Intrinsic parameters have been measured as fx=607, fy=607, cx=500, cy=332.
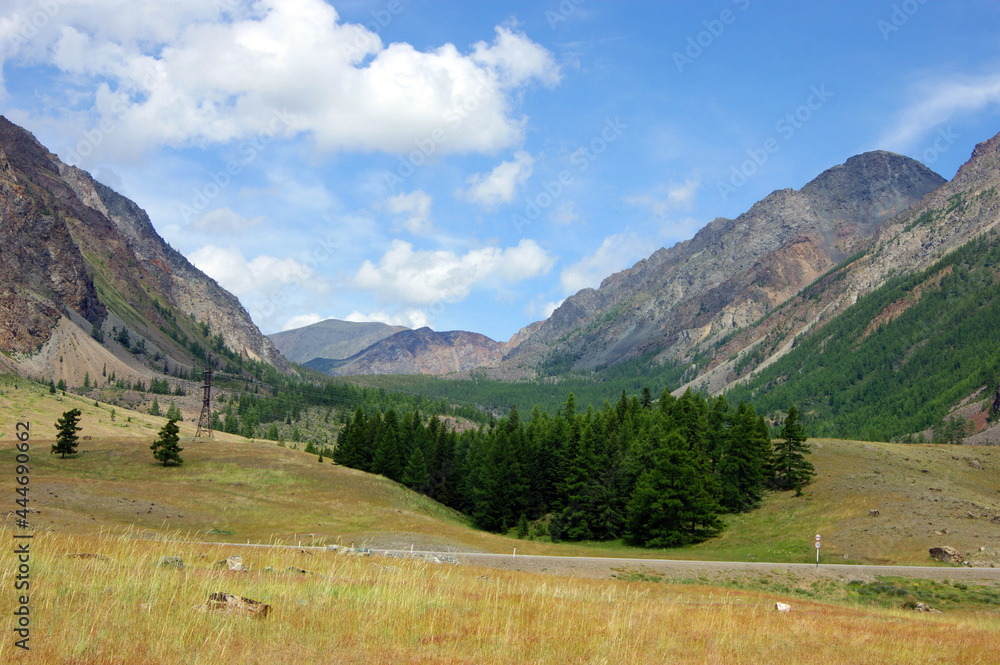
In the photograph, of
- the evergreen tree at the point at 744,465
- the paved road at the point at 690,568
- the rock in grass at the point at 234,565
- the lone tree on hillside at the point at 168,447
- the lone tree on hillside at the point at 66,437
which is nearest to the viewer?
the rock in grass at the point at 234,565

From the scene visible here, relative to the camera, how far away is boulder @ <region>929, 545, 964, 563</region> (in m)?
40.9

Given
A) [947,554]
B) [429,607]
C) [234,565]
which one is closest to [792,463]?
[947,554]

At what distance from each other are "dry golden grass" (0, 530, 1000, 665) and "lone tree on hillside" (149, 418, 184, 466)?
2192 inches

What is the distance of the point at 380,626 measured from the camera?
32.1 ft

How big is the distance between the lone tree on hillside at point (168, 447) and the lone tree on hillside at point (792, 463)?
64235 mm

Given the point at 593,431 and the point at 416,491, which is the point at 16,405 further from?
the point at 593,431

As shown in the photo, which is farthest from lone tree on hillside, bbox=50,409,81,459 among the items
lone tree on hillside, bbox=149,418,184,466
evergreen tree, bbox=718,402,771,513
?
evergreen tree, bbox=718,402,771,513

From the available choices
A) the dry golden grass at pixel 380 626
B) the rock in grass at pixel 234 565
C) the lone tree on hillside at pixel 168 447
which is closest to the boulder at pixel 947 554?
the dry golden grass at pixel 380 626

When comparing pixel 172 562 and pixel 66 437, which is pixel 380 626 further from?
pixel 66 437

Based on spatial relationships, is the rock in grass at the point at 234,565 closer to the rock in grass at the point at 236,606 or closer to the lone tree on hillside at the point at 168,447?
the rock in grass at the point at 236,606

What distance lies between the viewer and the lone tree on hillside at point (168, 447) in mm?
65125

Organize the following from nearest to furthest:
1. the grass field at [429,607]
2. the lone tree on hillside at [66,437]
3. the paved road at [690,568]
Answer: the grass field at [429,607]
the paved road at [690,568]
the lone tree on hillside at [66,437]

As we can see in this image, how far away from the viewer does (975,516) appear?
47.4m

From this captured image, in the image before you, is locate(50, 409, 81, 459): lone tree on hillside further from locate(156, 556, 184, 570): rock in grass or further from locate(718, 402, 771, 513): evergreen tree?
locate(718, 402, 771, 513): evergreen tree
